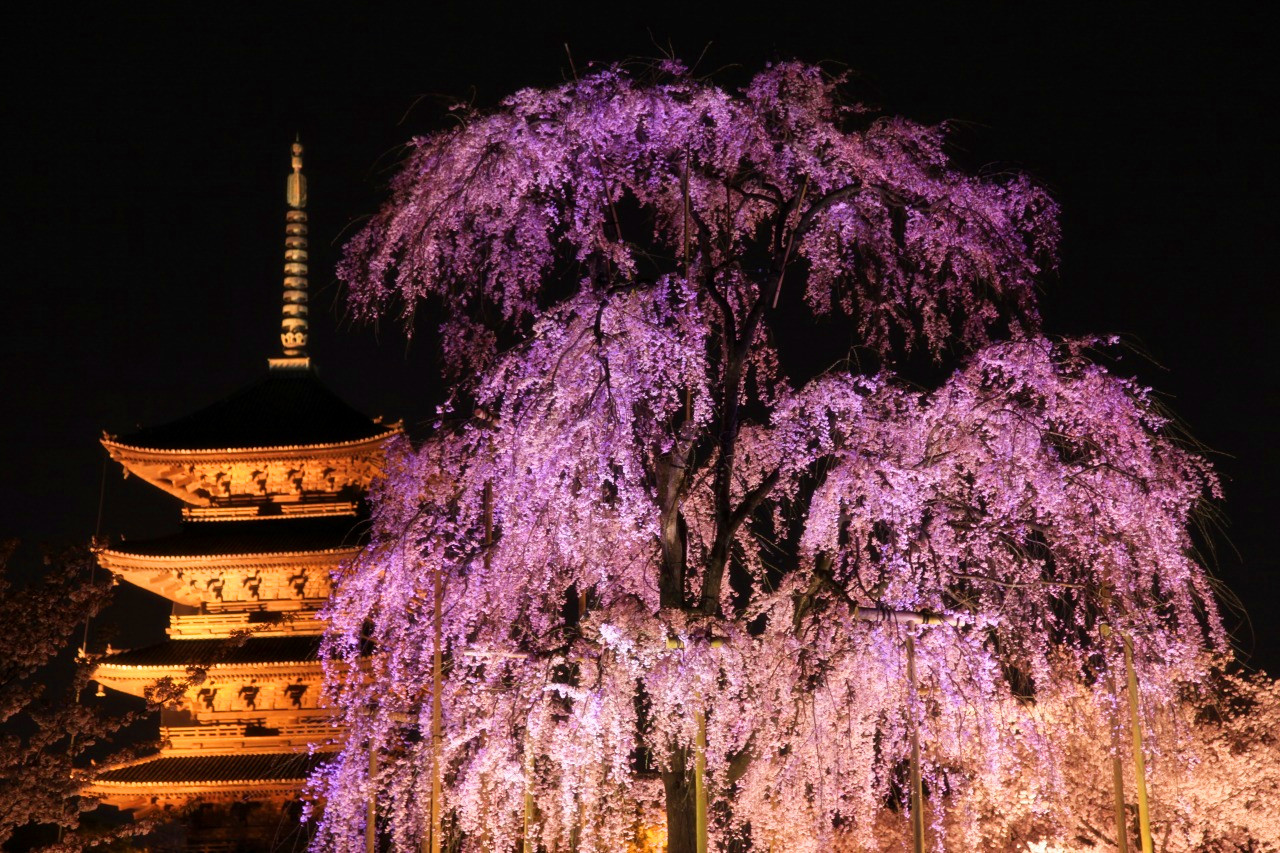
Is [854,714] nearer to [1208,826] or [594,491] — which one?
[594,491]

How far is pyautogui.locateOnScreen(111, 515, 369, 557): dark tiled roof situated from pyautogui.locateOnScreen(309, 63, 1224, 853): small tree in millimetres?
21231

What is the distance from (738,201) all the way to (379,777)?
19.8 feet

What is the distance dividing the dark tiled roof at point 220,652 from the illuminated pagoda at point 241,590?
0.04 metres

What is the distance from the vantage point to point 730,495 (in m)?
12.9

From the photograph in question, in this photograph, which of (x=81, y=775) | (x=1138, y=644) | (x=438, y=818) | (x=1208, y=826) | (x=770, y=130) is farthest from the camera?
(x=81, y=775)

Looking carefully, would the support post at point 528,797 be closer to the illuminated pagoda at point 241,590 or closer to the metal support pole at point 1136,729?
the metal support pole at point 1136,729

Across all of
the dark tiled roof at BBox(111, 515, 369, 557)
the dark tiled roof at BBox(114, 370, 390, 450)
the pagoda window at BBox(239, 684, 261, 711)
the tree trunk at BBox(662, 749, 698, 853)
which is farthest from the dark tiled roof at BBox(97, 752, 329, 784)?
the tree trunk at BBox(662, 749, 698, 853)

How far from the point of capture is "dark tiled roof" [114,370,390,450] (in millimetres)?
34906

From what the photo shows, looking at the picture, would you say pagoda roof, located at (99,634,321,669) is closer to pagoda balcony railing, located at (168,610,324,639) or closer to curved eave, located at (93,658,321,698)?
curved eave, located at (93,658,321,698)

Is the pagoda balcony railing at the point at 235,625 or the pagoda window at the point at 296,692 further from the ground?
the pagoda balcony railing at the point at 235,625

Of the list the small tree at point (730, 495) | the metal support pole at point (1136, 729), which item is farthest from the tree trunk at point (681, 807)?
the metal support pole at point (1136, 729)

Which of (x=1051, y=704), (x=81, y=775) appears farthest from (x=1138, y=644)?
(x=81, y=775)

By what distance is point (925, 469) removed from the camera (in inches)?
441

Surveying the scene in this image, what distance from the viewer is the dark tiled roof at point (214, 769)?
31.3m
